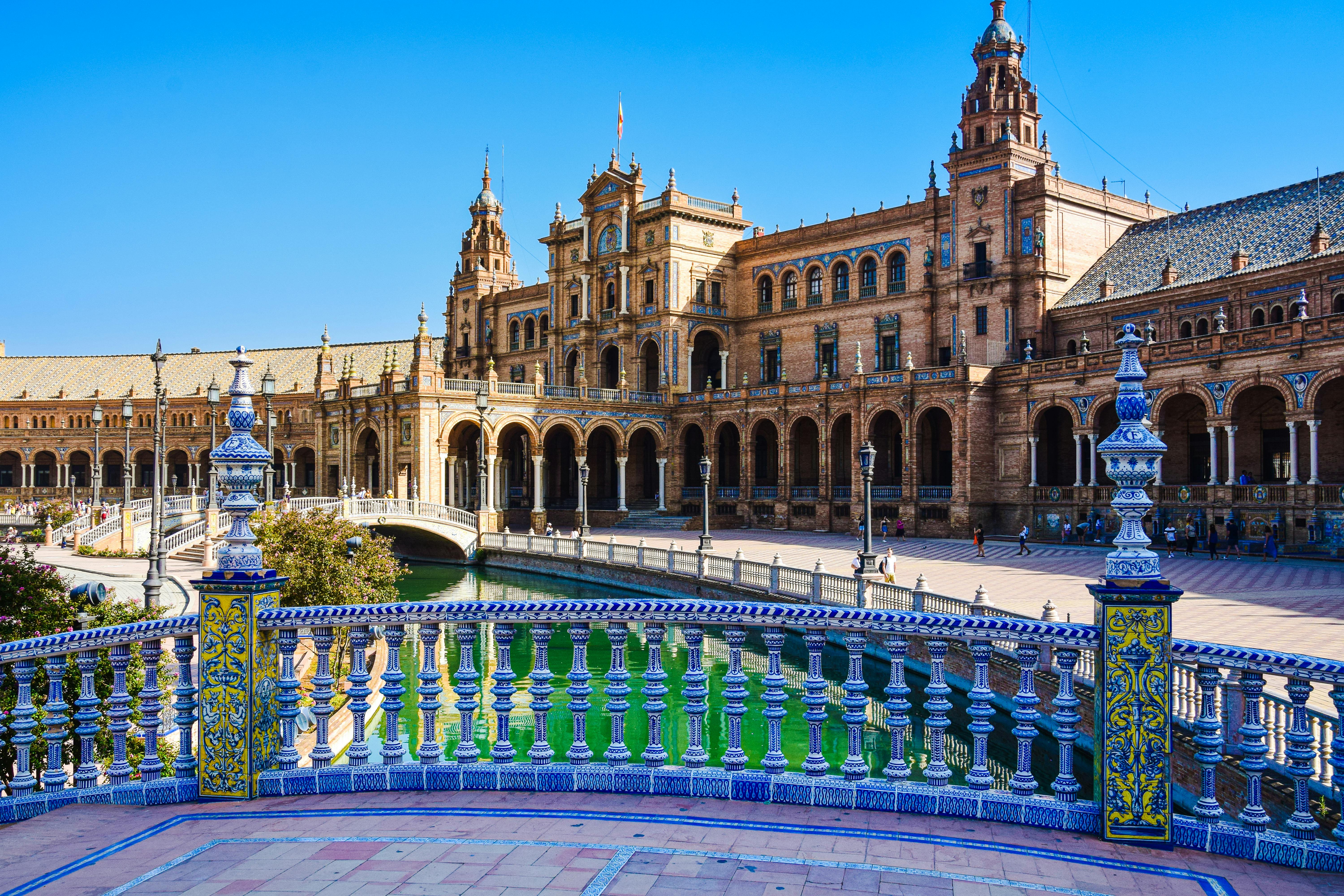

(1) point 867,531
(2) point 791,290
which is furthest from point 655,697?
(2) point 791,290

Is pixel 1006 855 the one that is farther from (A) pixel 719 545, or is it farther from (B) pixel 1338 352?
(A) pixel 719 545

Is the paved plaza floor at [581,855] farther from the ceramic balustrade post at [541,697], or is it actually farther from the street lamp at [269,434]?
the street lamp at [269,434]

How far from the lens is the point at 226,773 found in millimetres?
6070

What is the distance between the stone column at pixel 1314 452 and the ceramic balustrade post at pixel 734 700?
29611 mm

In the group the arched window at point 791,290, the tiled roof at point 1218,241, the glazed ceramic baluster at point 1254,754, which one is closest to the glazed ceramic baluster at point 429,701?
the glazed ceramic baluster at point 1254,754

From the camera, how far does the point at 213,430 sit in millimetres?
36344

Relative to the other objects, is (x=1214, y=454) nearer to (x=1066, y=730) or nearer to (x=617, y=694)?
(x=1066, y=730)

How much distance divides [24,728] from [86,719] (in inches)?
14.4

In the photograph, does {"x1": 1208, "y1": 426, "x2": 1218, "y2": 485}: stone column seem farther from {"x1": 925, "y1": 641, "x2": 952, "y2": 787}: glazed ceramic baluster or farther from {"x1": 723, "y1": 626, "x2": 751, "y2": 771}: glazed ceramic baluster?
{"x1": 723, "y1": 626, "x2": 751, "y2": 771}: glazed ceramic baluster

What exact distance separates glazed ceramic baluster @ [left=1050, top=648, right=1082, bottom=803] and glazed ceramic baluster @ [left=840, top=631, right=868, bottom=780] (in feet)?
3.28

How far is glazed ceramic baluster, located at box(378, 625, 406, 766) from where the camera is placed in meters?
6.26

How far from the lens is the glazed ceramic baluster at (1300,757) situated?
5152 mm

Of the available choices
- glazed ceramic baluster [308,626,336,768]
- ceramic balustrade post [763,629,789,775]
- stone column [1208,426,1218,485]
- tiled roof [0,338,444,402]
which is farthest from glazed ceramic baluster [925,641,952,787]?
tiled roof [0,338,444,402]

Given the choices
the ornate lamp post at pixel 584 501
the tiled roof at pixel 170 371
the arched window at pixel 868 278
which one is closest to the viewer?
the ornate lamp post at pixel 584 501
